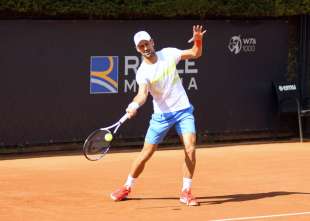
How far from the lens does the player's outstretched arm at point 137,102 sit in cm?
905

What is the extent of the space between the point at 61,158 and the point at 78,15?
226 centimetres

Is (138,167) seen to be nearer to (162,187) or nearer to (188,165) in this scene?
(188,165)

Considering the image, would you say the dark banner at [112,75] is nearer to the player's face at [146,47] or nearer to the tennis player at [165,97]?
the tennis player at [165,97]

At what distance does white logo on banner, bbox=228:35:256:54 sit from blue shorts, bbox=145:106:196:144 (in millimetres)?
6256

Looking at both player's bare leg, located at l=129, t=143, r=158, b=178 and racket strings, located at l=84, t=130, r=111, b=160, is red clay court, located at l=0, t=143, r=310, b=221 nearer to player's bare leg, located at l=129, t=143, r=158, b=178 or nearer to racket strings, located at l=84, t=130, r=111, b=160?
player's bare leg, located at l=129, t=143, r=158, b=178

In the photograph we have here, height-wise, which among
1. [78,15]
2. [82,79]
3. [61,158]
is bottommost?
[61,158]

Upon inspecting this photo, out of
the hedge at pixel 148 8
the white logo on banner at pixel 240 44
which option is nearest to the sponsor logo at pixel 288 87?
the white logo on banner at pixel 240 44

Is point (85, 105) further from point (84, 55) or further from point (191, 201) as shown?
point (191, 201)

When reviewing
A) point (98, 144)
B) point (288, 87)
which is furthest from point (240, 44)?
point (98, 144)

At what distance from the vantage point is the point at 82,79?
14.0m

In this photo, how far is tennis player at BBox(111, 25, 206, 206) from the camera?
9.31 meters

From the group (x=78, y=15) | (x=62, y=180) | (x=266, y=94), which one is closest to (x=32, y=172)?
(x=62, y=180)

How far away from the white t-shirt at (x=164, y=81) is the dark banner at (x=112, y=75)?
4.39m

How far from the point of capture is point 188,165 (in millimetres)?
9430
